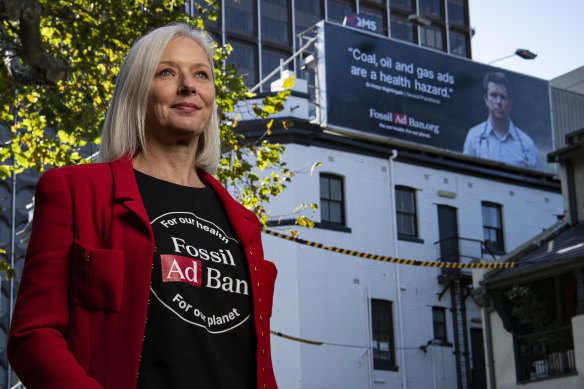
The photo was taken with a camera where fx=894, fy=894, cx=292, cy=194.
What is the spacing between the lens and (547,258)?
21844 mm

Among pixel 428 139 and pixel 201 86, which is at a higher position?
pixel 428 139

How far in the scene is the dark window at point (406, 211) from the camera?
28.5 meters

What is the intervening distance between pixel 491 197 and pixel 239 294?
28.9 metres

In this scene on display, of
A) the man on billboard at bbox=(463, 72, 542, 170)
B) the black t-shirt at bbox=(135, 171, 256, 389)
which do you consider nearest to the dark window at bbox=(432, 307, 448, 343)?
the man on billboard at bbox=(463, 72, 542, 170)

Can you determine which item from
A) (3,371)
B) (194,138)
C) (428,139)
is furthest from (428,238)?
(3,371)

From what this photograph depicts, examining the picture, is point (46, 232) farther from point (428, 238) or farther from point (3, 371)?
point (3, 371)

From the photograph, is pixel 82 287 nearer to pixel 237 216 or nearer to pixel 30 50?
pixel 237 216

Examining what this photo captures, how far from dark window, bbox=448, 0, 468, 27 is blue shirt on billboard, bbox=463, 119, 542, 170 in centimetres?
2802

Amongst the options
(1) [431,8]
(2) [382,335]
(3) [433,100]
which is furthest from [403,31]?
(2) [382,335]

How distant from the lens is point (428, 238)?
28750mm

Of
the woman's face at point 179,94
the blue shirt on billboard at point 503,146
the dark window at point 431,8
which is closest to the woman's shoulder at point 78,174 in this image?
the woman's face at point 179,94

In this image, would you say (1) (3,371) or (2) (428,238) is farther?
(1) (3,371)

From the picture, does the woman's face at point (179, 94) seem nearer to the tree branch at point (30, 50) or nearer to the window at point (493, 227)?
the tree branch at point (30, 50)

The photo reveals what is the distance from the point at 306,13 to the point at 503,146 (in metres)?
24.3
